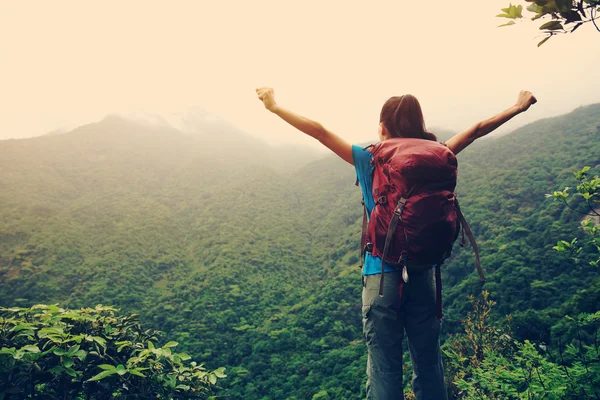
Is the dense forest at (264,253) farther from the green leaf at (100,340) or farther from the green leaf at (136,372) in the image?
the green leaf at (100,340)

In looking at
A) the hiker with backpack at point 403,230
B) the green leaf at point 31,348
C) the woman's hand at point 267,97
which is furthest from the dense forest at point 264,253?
the woman's hand at point 267,97

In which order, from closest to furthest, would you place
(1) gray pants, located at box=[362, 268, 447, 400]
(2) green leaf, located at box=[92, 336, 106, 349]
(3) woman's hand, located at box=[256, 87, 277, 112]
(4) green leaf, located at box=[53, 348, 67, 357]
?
(1) gray pants, located at box=[362, 268, 447, 400] → (3) woman's hand, located at box=[256, 87, 277, 112] → (4) green leaf, located at box=[53, 348, 67, 357] → (2) green leaf, located at box=[92, 336, 106, 349]

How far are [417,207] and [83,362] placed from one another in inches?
120

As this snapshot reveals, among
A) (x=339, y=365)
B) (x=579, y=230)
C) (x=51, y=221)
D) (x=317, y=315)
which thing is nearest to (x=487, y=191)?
(x=579, y=230)

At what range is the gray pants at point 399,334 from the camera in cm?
179

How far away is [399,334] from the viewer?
1.83 meters

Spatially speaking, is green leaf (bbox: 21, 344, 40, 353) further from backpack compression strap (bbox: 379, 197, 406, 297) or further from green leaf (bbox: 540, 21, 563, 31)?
green leaf (bbox: 540, 21, 563, 31)

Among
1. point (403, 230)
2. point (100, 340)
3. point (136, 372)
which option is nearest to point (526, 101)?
point (403, 230)

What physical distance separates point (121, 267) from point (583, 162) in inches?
709

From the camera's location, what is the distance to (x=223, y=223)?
16.4 m

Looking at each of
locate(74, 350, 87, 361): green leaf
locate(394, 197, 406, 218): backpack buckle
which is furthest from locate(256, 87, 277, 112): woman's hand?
locate(74, 350, 87, 361): green leaf

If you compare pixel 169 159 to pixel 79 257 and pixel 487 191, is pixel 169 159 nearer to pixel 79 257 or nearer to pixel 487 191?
pixel 79 257

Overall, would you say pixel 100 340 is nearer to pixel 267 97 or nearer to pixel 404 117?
pixel 267 97

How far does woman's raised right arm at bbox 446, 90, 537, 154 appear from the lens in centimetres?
202
